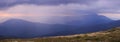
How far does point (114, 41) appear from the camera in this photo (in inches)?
1710

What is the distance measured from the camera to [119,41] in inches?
1709

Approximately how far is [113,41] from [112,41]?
0.34 metres

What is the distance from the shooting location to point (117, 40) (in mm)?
44281

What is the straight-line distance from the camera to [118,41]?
4356cm

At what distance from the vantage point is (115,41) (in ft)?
143

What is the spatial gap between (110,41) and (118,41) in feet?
4.46

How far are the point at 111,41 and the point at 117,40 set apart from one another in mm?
1714

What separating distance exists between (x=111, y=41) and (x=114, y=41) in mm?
705

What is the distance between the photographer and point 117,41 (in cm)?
4375

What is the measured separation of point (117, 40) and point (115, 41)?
92cm

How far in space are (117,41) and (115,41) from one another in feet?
1.42

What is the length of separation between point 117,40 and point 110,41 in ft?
5.91

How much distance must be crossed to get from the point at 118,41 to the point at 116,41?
0.28m

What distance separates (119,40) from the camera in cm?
4403
